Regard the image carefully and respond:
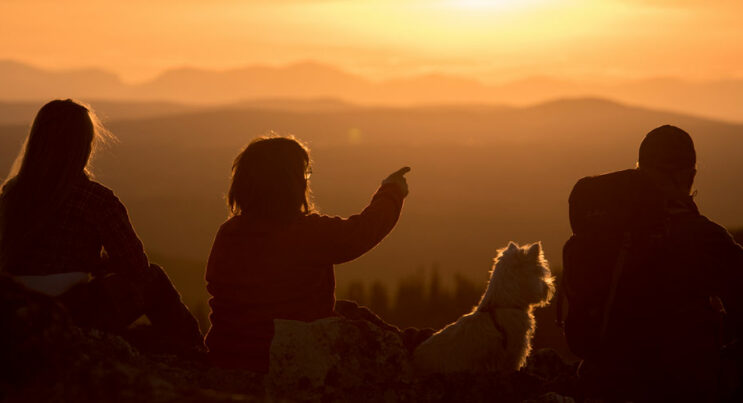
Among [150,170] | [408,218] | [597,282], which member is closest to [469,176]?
[408,218]

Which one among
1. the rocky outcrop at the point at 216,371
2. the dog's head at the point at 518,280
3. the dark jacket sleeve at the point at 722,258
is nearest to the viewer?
the rocky outcrop at the point at 216,371

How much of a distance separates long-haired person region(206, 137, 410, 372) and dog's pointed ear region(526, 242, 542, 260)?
4.21 ft

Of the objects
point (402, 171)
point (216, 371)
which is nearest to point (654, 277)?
point (402, 171)

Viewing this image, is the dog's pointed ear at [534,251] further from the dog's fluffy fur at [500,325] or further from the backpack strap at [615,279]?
the backpack strap at [615,279]

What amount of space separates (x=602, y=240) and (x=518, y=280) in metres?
0.91

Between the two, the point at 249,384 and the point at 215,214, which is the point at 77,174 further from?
the point at 215,214

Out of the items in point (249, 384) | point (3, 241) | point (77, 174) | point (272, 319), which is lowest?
point (249, 384)

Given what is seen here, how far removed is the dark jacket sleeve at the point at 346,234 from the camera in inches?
217

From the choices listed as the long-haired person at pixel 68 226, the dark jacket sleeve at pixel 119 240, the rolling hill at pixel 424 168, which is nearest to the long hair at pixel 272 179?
the dark jacket sleeve at pixel 119 240

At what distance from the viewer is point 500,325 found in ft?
20.5

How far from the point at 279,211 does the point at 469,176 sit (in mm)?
125433

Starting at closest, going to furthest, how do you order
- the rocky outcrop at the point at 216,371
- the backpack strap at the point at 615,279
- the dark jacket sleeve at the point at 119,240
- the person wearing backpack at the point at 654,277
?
the rocky outcrop at the point at 216,371
the person wearing backpack at the point at 654,277
the backpack strap at the point at 615,279
the dark jacket sleeve at the point at 119,240

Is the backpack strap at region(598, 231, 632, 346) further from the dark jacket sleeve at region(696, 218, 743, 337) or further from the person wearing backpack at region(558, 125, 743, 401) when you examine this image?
the dark jacket sleeve at region(696, 218, 743, 337)

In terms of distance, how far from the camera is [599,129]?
167125 mm
